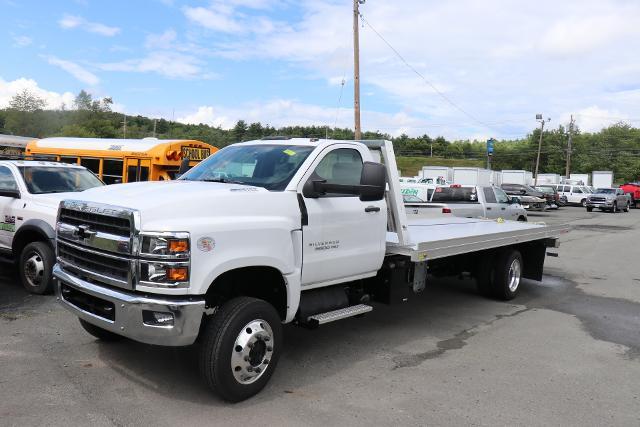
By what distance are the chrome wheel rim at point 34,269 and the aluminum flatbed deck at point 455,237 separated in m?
4.70

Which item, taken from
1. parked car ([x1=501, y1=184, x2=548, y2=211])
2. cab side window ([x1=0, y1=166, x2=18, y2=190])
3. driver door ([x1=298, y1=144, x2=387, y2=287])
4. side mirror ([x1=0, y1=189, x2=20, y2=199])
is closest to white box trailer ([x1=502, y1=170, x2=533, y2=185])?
parked car ([x1=501, y1=184, x2=548, y2=211])

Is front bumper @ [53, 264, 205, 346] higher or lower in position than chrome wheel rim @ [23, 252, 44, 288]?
higher

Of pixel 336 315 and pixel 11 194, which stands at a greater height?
pixel 11 194

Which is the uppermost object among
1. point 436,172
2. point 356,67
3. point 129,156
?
point 356,67

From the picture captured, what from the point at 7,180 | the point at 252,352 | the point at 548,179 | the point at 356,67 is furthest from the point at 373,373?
the point at 548,179

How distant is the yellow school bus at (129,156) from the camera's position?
15867 mm

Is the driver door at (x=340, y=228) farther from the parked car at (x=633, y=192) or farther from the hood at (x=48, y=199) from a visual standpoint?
the parked car at (x=633, y=192)

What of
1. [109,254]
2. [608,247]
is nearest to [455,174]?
[608,247]

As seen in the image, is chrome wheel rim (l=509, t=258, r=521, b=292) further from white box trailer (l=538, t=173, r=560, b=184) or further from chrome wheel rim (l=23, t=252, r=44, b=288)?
white box trailer (l=538, t=173, r=560, b=184)

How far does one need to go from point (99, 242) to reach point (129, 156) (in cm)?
1294

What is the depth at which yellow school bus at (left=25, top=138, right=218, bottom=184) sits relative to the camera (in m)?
15.9

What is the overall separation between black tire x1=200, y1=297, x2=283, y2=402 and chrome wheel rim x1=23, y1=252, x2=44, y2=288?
13.5ft

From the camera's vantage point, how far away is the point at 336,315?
4793 mm

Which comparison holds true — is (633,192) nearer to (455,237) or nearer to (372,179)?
(455,237)
